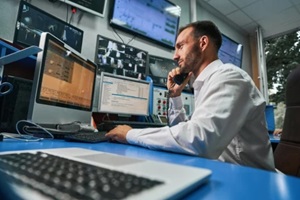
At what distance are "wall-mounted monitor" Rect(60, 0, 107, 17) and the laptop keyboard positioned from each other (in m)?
1.86

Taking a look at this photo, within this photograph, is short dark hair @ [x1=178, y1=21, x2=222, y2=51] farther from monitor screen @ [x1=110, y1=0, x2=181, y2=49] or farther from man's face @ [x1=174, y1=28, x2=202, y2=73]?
monitor screen @ [x1=110, y1=0, x2=181, y2=49]

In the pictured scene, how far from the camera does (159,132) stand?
2.74ft

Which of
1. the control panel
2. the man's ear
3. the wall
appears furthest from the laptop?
the control panel

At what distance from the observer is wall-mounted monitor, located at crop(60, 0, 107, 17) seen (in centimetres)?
194


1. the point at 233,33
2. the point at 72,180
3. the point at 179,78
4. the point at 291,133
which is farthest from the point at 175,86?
the point at 233,33

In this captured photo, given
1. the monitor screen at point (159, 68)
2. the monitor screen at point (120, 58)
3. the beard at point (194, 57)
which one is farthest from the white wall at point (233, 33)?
the beard at point (194, 57)

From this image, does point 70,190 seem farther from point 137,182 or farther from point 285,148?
point 285,148

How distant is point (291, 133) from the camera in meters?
1.21

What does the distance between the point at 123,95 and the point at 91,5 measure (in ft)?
3.11

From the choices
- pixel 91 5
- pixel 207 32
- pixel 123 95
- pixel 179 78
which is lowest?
pixel 123 95

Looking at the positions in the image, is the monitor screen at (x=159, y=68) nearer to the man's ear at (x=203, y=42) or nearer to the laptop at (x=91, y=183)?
the man's ear at (x=203, y=42)

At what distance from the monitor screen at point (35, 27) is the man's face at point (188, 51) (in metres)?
0.97

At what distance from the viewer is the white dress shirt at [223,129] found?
0.76 meters

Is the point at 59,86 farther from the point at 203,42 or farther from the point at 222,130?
the point at 203,42
